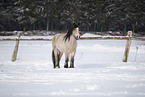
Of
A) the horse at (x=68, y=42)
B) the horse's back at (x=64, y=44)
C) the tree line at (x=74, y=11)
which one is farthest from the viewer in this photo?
the tree line at (x=74, y=11)

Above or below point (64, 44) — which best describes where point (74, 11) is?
above

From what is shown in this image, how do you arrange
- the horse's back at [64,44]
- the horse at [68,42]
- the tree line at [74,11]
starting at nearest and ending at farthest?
the horse at [68,42] → the horse's back at [64,44] → the tree line at [74,11]

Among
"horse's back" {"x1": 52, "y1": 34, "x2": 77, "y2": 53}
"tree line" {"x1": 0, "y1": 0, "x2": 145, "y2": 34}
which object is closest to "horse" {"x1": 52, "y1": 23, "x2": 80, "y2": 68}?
"horse's back" {"x1": 52, "y1": 34, "x2": 77, "y2": 53}

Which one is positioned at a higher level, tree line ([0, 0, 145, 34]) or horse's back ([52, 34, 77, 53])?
tree line ([0, 0, 145, 34])

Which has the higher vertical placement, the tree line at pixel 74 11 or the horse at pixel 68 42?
the tree line at pixel 74 11

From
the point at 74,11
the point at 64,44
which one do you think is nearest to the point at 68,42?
the point at 64,44

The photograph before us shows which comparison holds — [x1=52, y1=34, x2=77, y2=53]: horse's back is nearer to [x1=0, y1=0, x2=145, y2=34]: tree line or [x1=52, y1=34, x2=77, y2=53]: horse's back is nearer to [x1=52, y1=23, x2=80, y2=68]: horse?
[x1=52, y1=23, x2=80, y2=68]: horse

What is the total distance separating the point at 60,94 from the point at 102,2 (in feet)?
155

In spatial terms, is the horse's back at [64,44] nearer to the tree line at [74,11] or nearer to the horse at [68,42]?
the horse at [68,42]

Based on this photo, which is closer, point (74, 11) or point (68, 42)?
point (68, 42)

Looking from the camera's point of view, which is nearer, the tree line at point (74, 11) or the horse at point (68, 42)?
the horse at point (68, 42)

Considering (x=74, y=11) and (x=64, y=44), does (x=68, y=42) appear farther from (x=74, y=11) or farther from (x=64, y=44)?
(x=74, y=11)

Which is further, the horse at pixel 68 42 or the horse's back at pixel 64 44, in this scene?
the horse's back at pixel 64 44

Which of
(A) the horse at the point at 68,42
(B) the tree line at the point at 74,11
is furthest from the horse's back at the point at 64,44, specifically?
(B) the tree line at the point at 74,11
